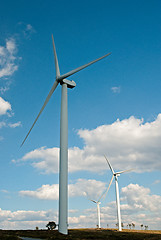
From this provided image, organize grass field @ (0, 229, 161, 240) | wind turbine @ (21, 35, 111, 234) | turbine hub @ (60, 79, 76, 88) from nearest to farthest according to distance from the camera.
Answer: grass field @ (0, 229, 161, 240), wind turbine @ (21, 35, 111, 234), turbine hub @ (60, 79, 76, 88)

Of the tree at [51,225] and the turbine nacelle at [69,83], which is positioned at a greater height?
the turbine nacelle at [69,83]

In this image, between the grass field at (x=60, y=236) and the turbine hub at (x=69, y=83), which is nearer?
the grass field at (x=60, y=236)

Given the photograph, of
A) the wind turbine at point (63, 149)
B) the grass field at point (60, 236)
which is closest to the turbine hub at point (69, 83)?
the wind turbine at point (63, 149)

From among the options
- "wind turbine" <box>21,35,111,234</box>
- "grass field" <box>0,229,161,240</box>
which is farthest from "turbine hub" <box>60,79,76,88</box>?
"grass field" <box>0,229,161,240</box>

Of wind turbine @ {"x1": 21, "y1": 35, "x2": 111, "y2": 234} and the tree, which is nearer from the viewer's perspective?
wind turbine @ {"x1": 21, "y1": 35, "x2": 111, "y2": 234}

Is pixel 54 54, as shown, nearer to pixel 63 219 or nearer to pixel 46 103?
pixel 46 103

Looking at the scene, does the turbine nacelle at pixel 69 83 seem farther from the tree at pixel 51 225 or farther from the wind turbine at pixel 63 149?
the tree at pixel 51 225

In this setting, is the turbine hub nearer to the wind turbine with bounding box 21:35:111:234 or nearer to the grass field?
the wind turbine with bounding box 21:35:111:234

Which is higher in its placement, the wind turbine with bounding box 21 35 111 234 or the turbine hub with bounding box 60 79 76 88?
the turbine hub with bounding box 60 79 76 88

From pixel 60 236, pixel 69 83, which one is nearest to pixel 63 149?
pixel 60 236

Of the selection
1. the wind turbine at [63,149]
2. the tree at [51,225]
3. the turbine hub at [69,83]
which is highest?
the turbine hub at [69,83]

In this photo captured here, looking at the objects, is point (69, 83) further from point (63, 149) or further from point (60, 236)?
point (60, 236)

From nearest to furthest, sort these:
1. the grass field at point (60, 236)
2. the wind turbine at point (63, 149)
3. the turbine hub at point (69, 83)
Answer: the grass field at point (60, 236), the wind turbine at point (63, 149), the turbine hub at point (69, 83)

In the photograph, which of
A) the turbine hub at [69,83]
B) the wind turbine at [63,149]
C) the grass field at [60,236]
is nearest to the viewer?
the grass field at [60,236]
